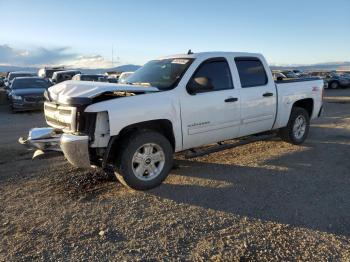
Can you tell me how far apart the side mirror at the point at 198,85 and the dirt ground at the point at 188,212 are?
1321 millimetres

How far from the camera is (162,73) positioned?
6.27m

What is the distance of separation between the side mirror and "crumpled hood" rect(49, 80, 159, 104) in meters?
0.59

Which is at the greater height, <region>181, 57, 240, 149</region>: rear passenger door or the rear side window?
the rear side window

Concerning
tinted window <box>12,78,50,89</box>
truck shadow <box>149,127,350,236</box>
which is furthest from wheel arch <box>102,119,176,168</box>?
tinted window <box>12,78,50,89</box>

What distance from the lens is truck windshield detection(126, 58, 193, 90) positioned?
5.96 m

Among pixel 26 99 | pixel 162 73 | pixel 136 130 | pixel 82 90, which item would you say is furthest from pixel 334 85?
pixel 82 90

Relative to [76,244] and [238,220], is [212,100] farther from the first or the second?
[76,244]

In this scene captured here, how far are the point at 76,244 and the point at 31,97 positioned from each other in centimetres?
1425

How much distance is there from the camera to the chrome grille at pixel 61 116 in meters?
5.08

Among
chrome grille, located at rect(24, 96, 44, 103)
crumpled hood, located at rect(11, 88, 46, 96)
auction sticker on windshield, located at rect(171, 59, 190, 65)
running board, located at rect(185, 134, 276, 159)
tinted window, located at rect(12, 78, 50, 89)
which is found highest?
tinted window, located at rect(12, 78, 50, 89)

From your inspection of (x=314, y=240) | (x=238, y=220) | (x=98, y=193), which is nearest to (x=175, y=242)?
(x=238, y=220)

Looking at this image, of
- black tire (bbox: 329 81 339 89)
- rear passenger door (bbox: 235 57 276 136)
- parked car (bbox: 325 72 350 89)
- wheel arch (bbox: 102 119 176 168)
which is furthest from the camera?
black tire (bbox: 329 81 339 89)

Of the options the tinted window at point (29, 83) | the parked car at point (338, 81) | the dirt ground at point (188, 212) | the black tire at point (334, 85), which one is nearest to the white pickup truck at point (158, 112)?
the dirt ground at point (188, 212)

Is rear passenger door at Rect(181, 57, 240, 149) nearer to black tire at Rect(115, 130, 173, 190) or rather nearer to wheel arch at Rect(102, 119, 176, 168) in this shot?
wheel arch at Rect(102, 119, 176, 168)
